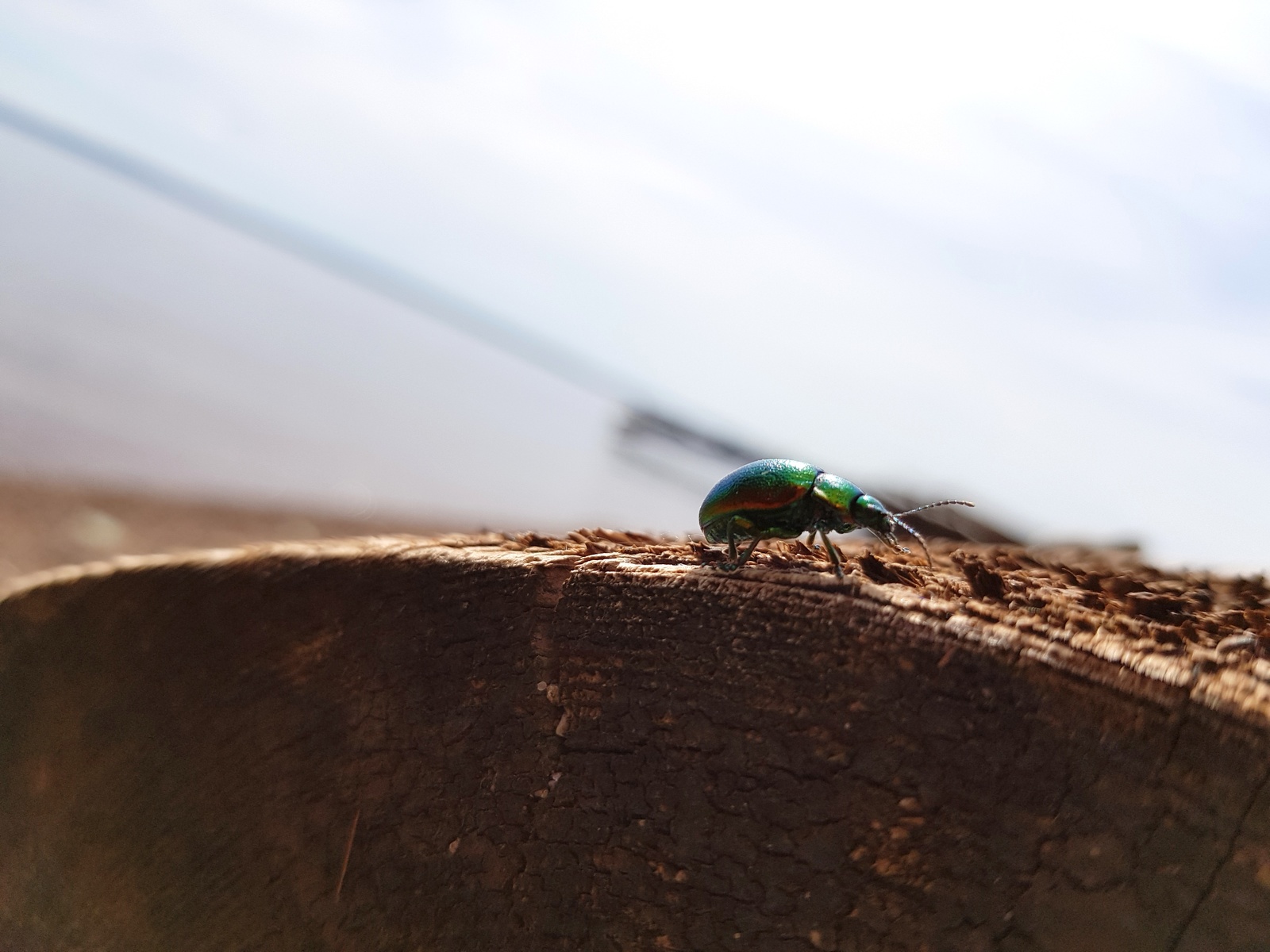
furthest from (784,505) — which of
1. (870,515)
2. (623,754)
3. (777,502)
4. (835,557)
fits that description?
(623,754)

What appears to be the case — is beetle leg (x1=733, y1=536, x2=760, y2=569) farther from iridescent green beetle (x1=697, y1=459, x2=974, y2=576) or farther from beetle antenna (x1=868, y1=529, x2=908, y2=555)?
beetle antenna (x1=868, y1=529, x2=908, y2=555)

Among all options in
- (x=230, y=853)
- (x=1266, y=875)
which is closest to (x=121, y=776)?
(x=230, y=853)

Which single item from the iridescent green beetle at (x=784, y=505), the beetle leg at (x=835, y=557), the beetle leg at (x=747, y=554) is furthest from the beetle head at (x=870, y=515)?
the beetle leg at (x=747, y=554)

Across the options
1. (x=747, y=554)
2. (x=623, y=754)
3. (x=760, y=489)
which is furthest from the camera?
(x=760, y=489)

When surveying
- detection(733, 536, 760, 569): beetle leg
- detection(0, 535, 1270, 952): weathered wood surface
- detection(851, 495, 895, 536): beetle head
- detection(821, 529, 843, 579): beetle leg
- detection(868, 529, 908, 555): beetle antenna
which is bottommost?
detection(0, 535, 1270, 952): weathered wood surface

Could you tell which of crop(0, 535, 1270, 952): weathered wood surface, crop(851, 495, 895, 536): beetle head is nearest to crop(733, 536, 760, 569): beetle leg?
crop(0, 535, 1270, 952): weathered wood surface

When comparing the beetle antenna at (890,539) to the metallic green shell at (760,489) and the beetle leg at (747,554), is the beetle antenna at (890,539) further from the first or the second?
the beetle leg at (747,554)

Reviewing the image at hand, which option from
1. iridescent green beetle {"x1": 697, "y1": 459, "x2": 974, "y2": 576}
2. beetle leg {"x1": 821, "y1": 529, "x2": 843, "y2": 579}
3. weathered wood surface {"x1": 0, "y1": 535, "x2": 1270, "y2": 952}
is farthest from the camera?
iridescent green beetle {"x1": 697, "y1": 459, "x2": 974, "y2": 576}

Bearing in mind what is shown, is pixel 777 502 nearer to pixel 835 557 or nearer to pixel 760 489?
pixel 760 489
